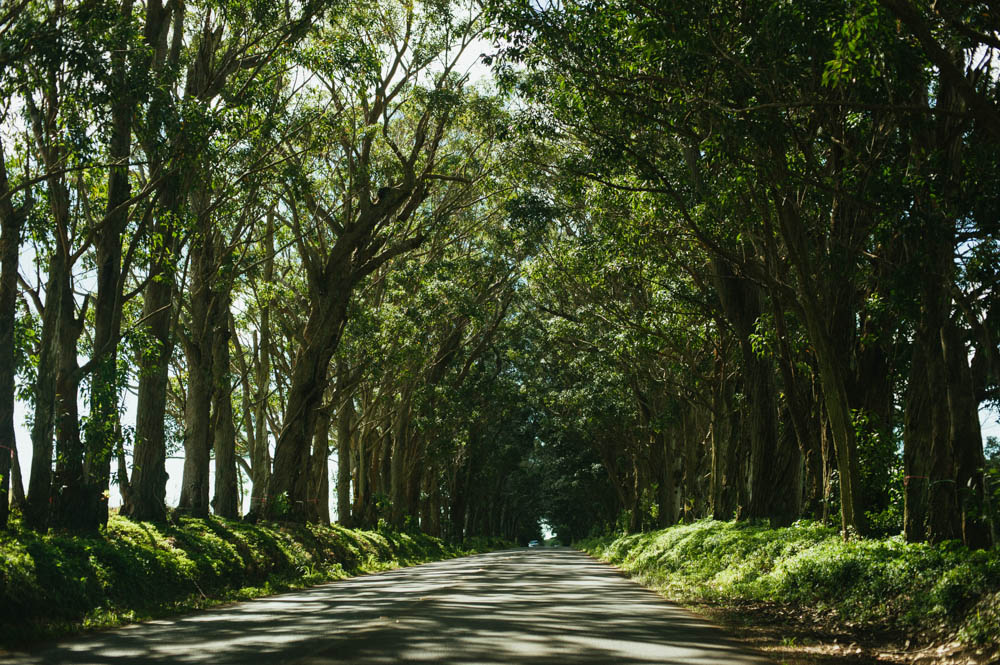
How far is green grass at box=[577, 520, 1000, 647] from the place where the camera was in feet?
26.2

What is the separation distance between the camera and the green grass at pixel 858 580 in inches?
314

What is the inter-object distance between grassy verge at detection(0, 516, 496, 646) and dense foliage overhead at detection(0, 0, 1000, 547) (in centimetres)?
131

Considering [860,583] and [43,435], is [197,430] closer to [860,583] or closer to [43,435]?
[43,435]

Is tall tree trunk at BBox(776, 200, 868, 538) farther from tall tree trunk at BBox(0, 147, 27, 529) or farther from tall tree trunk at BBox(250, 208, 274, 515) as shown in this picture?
tall tree trunk at BBox(250, 208, 274, 515)

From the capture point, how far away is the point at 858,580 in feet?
32.3

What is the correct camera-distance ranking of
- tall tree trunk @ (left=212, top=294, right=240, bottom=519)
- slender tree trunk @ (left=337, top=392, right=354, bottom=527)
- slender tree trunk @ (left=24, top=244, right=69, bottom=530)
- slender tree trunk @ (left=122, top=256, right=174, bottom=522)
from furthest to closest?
slender tree trunk @ (left=337, top=392, right=354, bottom=527) < tall tree trunk @ (left=212, top=294, right=240, bottom=519) < slender tree trunk @ (left=122, top=256, right=174, bottom=522) < slender tree trunk @ (left=24, top=244, right=69, bottom=530)

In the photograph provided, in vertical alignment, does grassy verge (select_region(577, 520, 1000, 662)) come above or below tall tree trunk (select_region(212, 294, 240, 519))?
below

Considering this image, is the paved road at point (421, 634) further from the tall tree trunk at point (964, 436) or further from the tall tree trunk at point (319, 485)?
the tall tree trunk at point (319, 485)

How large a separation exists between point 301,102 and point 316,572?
34.5 ft

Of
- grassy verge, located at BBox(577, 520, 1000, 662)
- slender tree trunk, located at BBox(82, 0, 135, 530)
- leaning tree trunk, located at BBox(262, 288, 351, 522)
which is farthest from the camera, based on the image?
leaning tree trunk, located at BBox(262, 288, 351, 522)

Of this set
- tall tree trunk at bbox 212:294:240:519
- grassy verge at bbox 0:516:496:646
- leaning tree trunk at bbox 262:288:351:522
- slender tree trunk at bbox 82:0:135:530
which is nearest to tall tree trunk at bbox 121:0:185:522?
slender tree trunk at bbox 82:0:135:530

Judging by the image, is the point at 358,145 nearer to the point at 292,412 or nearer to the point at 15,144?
the point at 292,412

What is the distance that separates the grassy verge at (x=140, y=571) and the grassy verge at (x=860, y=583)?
7243mm

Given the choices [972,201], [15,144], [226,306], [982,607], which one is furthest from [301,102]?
[982,607]
